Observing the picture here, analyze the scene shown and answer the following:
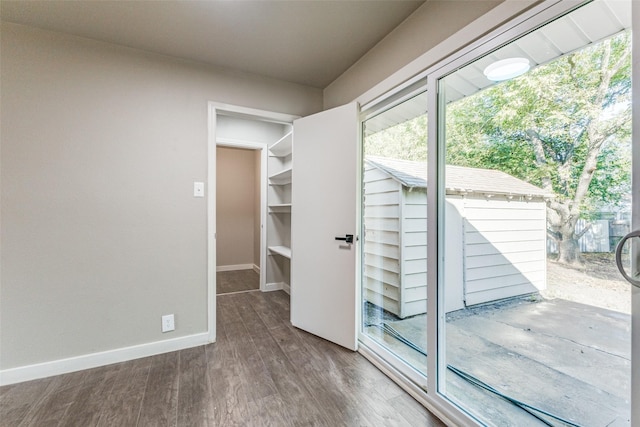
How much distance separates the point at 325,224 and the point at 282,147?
175 cm

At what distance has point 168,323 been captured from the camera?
219 centimetres

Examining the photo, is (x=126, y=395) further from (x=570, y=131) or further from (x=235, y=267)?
(x=235, y=267)

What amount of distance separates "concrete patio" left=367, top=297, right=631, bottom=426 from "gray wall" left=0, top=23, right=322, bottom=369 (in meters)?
2.04

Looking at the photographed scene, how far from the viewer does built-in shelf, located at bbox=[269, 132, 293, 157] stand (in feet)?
11.1

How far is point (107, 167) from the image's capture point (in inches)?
79.2

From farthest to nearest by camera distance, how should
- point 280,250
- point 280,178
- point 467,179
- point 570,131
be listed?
point 280,178 → point 280,250 → point 467,179 → point 570,131

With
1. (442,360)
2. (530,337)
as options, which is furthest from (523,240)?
(442,360)

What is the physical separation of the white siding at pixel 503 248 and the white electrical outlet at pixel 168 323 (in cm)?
222

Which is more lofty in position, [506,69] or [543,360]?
[506,69]

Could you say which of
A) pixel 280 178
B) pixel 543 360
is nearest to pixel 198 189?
pixel 280 178

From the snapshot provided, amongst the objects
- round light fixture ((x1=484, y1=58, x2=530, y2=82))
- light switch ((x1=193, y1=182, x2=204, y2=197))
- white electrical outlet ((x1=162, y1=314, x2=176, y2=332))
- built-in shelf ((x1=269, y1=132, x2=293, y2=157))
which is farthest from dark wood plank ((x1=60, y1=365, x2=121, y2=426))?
round light fixture ((x1=484, y1=58, x2=530, y2=82))

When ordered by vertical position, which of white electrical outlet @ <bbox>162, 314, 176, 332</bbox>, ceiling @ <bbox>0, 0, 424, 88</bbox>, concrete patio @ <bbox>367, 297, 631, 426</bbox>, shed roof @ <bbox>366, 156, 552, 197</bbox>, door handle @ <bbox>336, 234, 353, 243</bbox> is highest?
ceiling @ <bbox>0, 0, 424, 88</bbox>

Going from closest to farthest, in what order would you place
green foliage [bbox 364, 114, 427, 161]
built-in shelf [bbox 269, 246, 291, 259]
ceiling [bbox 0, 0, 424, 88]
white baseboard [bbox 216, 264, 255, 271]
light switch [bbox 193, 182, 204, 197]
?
1. ceiling [bbox 0, 0, 424, 88]
2. green foliage [bbox 364, 114, 427, 161]
3. light switch [bbox 193, 182, 204, 197]
4. built-in shelf [bbox 269, 246, 291, 259]
5. white baseboard [bbox 216, 264, 255, 271]

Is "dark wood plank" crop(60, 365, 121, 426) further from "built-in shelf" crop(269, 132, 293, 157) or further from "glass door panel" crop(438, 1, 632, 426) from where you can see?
"built-in shelf" crop(269, 132, 293, 157)
